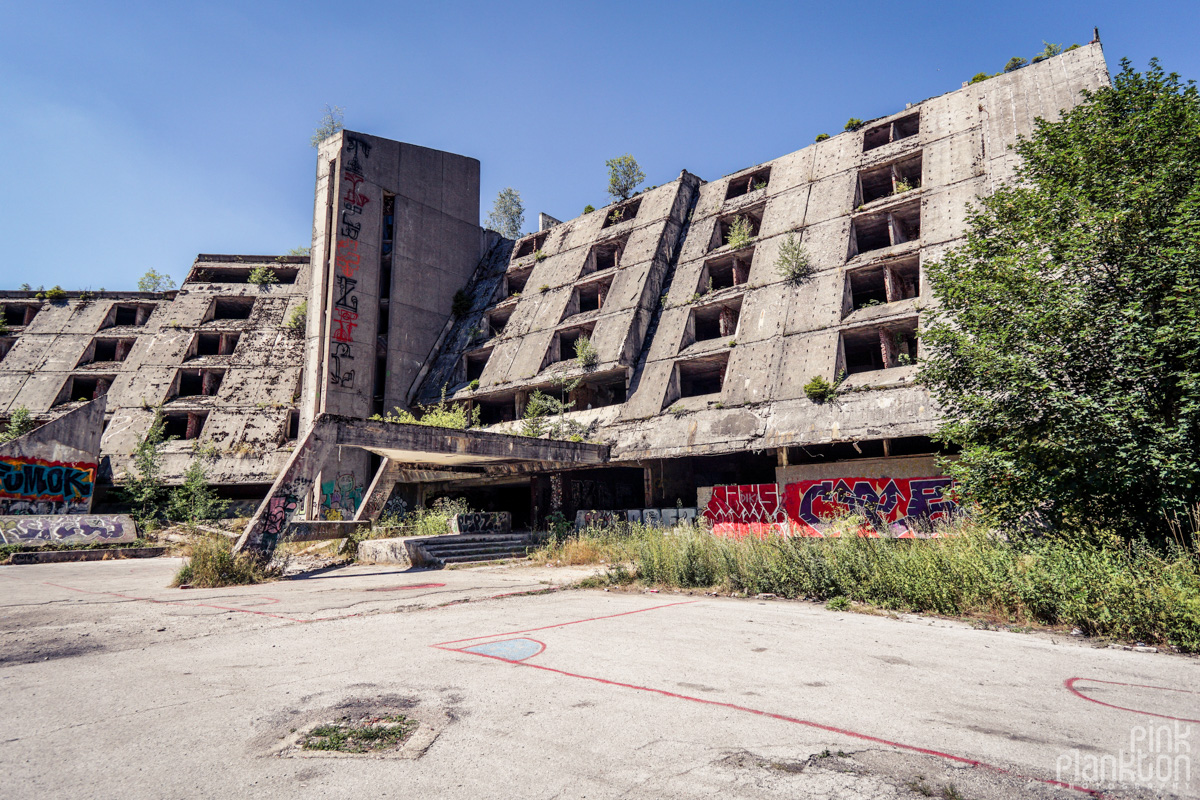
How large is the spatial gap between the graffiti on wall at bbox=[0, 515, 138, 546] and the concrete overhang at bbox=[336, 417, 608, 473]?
12.6 meters

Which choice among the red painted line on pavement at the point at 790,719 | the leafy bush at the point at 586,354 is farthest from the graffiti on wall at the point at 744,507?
the red painted line on pavement at the point at 790,719

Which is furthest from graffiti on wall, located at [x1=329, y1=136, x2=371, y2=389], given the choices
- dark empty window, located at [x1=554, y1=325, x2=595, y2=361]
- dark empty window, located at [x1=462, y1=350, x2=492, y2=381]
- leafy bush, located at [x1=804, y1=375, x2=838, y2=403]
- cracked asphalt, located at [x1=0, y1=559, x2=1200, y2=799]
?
cracked asphalt, located at [x1=0, y1=559, x2=1200, y2=799]

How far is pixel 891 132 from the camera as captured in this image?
2659 cm

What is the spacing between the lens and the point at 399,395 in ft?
102

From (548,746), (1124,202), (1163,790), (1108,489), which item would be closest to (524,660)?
(548,746)

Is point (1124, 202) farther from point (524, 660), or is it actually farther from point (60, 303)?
point (60, 303)

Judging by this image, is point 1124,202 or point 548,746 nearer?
point 548,746

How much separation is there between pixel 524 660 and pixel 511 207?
49297 millimetres

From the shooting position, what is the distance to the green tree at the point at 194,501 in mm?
28781

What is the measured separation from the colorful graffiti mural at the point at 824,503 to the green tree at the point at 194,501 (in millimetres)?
24037

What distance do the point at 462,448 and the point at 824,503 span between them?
11.3 meters

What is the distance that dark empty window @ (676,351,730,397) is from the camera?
2388 centimetres

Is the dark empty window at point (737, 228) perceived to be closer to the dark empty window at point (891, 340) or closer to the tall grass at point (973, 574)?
the dark empty window at point (891, 340)

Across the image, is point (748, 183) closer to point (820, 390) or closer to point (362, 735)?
point (820, 390)
